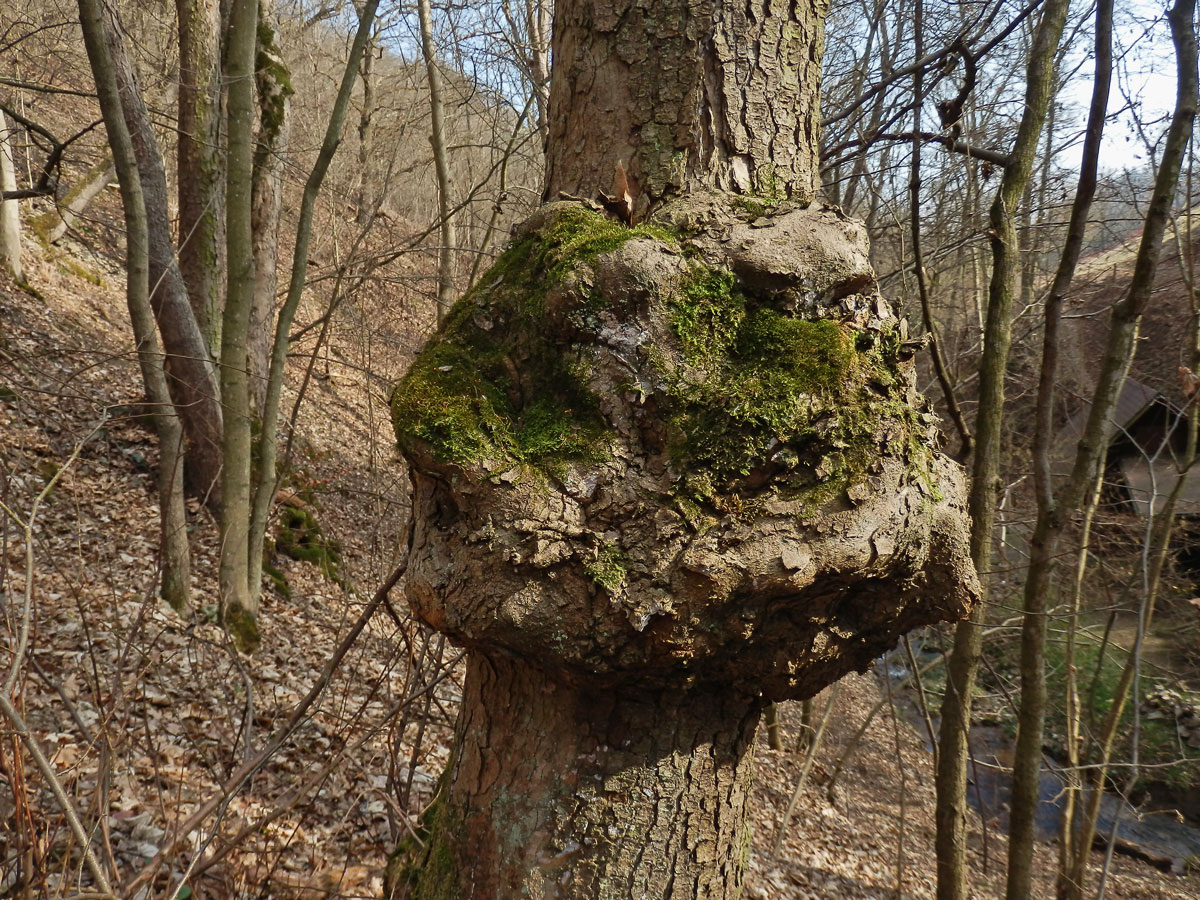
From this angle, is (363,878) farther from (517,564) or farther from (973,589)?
(973,589)

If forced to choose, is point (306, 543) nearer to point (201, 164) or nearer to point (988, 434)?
point (201, 164)

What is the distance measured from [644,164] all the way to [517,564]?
36.3 inches

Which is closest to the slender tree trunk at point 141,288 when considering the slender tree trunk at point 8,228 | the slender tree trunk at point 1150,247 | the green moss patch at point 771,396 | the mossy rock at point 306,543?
the mossy rock at point 306,543

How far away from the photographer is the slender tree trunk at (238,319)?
4453mm

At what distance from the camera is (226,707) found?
405cm

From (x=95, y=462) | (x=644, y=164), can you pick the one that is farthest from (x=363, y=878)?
(x=95, y=462)

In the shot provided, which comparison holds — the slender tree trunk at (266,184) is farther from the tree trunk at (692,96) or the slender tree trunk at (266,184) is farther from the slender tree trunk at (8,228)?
the tree trunk at (692,96)

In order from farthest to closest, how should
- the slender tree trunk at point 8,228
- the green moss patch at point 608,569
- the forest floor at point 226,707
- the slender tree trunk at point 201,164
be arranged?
the slender tree trunk at point 8,228 < the slender tree trunk at point 201,164 < the forest floor at point 226,707 < the green moss patch at point 608,569

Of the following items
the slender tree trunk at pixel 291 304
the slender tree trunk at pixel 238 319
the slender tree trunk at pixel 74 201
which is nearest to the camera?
the slender tree trunk at pixel 238 319

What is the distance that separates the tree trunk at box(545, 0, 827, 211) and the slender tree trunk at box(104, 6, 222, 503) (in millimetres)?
4018

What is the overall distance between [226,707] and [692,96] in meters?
3.87

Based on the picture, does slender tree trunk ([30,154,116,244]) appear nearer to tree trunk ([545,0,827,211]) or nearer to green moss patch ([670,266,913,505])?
tree trunk ([545,0,827,211])

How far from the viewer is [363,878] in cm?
297

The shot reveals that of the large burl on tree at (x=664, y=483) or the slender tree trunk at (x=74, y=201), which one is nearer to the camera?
the large burl on tree at (x=664, y=483)
